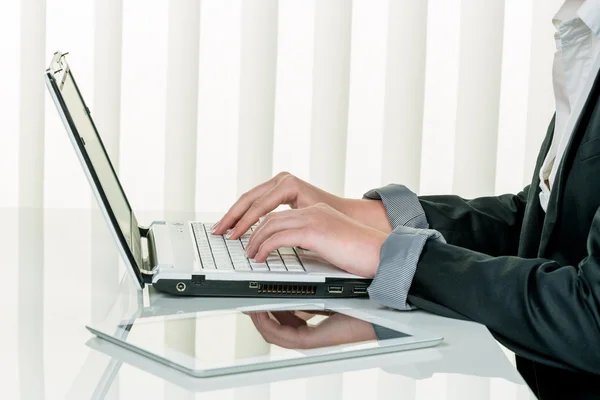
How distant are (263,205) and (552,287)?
0.40 m

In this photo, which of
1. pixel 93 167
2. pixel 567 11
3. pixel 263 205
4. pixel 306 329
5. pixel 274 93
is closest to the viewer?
pixel 306 329

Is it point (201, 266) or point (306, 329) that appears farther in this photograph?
point (201, 266)

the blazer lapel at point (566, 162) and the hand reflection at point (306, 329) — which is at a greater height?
the blazer lapel at point (566, 162)

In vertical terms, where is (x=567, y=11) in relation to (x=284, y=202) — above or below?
above

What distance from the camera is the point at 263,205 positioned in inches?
43.8

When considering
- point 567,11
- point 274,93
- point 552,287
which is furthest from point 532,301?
point 274,93

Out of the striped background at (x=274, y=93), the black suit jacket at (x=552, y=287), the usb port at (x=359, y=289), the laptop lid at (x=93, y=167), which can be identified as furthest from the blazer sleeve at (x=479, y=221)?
the striped background at (x=274, y=93)

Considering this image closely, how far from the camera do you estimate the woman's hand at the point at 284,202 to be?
110 centimetres

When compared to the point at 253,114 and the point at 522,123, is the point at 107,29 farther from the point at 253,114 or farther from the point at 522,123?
the point at 522,123

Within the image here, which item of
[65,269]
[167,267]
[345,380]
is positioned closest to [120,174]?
[65,269]

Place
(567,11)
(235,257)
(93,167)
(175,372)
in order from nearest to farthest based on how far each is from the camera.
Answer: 1. (175,372)
2. (93,167)
3. (235,257)
4. (567,11)

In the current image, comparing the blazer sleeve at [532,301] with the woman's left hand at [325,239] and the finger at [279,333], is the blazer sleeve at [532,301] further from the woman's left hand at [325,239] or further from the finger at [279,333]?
the finger at [279,333]

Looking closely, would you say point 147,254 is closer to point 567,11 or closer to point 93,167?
point 93,167

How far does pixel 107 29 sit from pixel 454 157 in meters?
0.96
